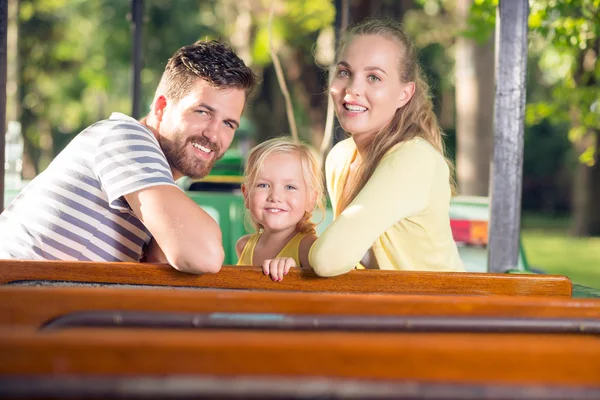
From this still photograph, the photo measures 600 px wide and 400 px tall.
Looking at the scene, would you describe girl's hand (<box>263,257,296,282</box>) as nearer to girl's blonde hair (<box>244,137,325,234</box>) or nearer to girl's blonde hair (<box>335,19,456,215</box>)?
girl's blonde hair (<box>335,19,456,215</box>)

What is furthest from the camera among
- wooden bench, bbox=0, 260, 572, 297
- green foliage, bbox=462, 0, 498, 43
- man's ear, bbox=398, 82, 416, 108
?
green foliage, bbox=462, 0, 498, 43

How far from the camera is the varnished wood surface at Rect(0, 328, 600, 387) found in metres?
1.22

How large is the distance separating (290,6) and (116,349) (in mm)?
10980

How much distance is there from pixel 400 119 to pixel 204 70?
2.13 ft

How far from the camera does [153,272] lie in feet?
6.61

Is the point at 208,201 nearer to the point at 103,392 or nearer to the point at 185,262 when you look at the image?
the point at 185,262

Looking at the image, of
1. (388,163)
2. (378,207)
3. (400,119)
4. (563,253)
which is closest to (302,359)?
(378,207)

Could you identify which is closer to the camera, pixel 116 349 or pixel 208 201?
pixel 116 349

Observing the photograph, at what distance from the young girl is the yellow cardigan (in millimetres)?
384

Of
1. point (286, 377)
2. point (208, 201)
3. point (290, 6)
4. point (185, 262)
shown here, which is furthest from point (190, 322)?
point (290, 6)

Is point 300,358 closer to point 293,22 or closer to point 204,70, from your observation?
point 204,70

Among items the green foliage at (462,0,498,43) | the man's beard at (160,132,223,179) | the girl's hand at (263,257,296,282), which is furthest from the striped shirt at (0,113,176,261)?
the green foliage at (462,0,498,43)

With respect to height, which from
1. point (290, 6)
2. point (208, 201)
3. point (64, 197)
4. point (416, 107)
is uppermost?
point (290, 6)

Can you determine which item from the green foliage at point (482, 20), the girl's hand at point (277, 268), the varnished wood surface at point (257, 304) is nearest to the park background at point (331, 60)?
the green foliage at point (482, 20)
